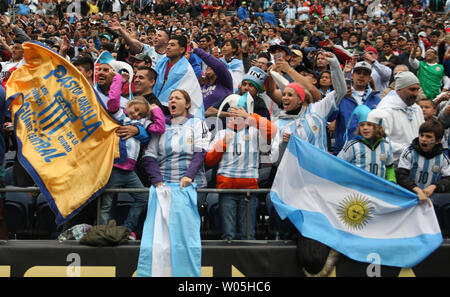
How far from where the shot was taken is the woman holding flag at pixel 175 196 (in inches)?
214

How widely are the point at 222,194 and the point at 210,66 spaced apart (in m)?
2.57

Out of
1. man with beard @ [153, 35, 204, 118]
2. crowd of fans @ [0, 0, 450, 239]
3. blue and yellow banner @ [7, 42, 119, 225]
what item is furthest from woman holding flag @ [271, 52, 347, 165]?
blue and yellow banner @ [7, 42, 119, 225]

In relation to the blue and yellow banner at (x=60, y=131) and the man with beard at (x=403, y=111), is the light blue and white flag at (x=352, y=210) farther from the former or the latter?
the blue and yellow banner at (x=60, y=131)

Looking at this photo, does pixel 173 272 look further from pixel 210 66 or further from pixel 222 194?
pixel 210 66

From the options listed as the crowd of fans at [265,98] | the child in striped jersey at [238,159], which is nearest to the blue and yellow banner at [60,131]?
the crowd of fans at [265,98]

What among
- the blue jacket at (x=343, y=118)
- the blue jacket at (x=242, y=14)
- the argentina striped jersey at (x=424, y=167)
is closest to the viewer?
the argentina striped jersey at (x=424, y=167)

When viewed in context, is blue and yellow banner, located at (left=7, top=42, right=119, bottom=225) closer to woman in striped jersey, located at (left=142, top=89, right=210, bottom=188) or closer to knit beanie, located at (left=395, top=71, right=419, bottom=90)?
woman in striped jersey, located at (left=142, top=89, right=210, bottom=188)

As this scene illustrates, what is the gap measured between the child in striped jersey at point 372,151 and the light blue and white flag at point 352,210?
1.02ft

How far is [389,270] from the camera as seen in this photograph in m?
5.44

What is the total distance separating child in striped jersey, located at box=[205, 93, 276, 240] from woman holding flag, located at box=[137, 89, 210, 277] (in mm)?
219

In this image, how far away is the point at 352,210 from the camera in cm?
554

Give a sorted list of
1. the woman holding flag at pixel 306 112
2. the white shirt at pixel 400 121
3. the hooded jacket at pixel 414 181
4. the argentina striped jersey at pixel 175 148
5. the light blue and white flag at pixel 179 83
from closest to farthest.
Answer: the hooded jacket at pixel 414 181 < the argentina striped jersey at pixel 175 148 < the woman holding flag at pixel 306 112 < the white shirt at pixel 400 121 < the light blue and white flag at pixel 179 83

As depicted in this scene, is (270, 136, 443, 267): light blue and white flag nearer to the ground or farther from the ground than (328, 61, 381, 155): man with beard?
nearer to the ground

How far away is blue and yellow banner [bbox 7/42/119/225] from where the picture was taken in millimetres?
5805
